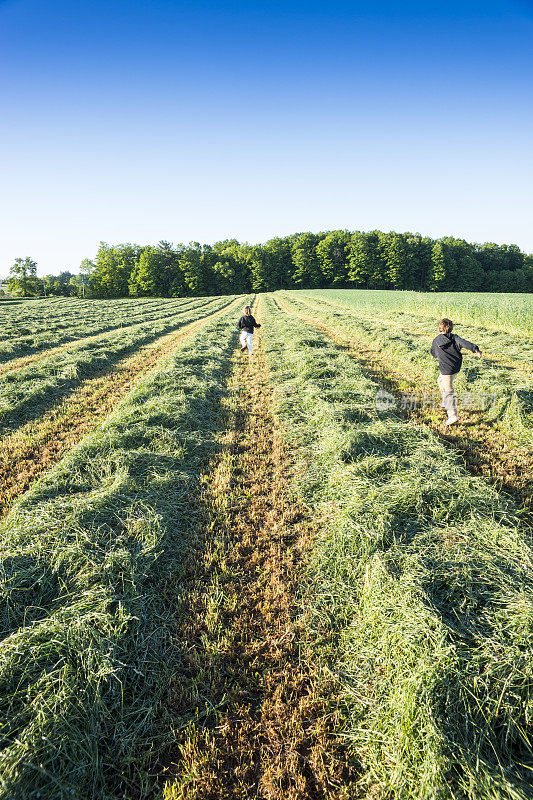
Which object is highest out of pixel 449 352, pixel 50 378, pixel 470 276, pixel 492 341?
pixel 470 276

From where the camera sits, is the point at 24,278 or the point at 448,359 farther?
the point at 24,278

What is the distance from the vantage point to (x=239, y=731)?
235cm

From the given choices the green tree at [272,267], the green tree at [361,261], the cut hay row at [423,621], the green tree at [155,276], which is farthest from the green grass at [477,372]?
the green tree at [361,261]

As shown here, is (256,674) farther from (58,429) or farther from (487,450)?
(58,429)

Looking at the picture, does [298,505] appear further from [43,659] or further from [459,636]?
[43,659]

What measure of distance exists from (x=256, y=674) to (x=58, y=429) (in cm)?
669

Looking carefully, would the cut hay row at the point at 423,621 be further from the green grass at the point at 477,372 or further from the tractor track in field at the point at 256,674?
the green grass at the point at 477,372

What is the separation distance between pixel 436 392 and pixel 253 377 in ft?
18.1

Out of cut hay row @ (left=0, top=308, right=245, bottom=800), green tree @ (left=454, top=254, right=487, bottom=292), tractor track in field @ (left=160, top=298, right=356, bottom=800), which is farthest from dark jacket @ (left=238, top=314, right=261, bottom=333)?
green tree @ (left=454, top=254, right=487, bottom=292)

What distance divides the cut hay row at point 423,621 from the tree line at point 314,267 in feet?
240

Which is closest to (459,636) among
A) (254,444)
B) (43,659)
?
(43,659)

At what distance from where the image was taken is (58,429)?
7.25 m

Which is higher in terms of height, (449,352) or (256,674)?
(449,352)

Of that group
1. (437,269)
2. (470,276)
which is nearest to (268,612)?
(437,269)
